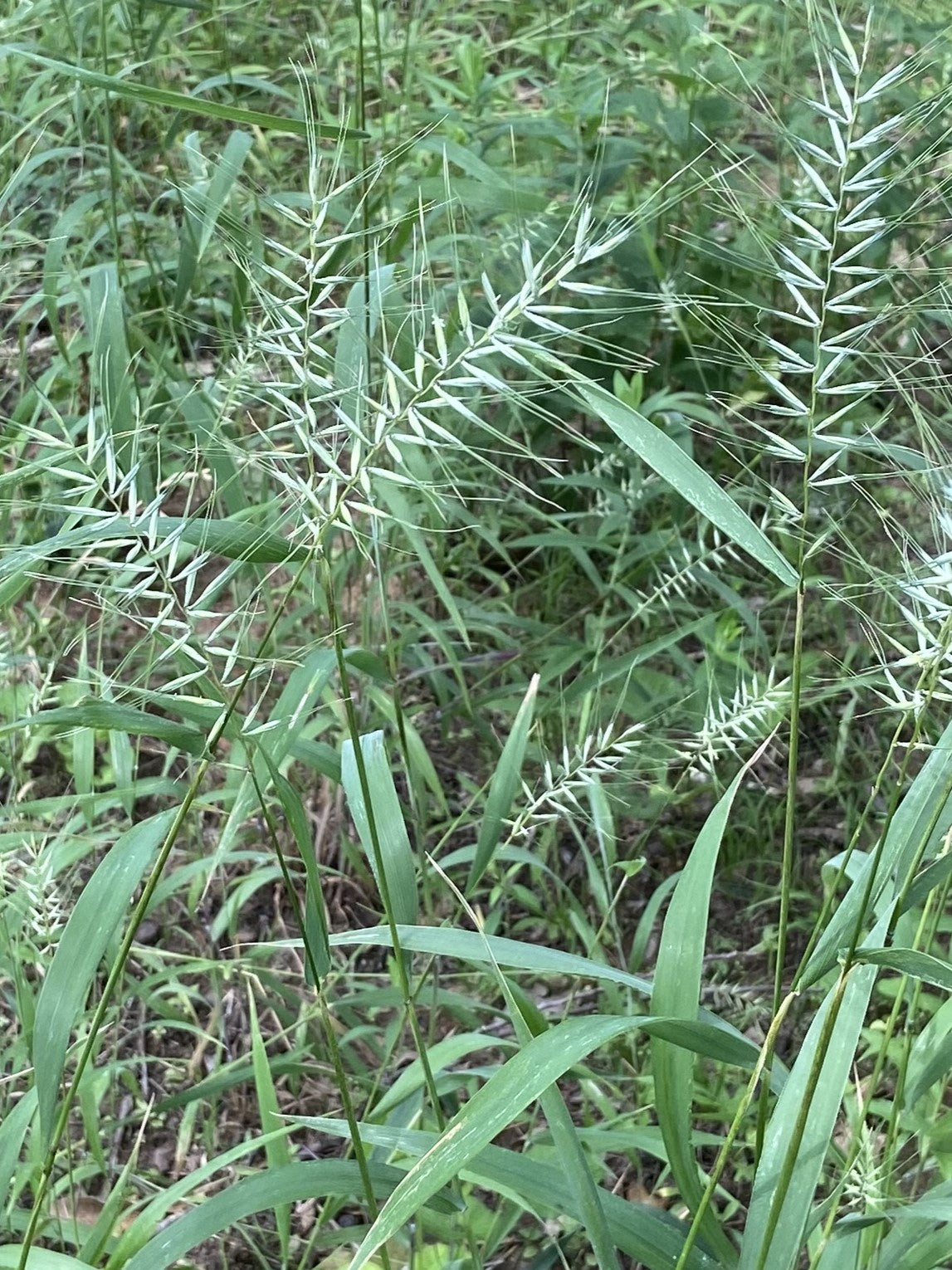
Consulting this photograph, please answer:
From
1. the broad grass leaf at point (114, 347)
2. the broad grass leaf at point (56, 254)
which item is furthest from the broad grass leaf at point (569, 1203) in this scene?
the broad grass leaf at point (56, 254)

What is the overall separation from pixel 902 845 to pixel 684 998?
0.17 m

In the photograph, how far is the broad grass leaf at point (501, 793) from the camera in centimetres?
91

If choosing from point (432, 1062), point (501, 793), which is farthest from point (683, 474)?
point (432, 1062)

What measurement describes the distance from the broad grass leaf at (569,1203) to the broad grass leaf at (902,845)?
231 mm

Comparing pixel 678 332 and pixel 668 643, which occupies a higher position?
pixel 678 332

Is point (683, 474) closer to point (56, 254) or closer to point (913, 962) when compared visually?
point (913, 962)

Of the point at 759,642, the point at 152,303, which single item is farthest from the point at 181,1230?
the point at 152,303

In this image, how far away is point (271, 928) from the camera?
1606 mm

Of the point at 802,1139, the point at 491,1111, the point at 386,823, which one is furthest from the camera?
the point at 386,823

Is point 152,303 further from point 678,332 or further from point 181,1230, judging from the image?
point 181,1230

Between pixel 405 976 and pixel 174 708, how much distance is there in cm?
22

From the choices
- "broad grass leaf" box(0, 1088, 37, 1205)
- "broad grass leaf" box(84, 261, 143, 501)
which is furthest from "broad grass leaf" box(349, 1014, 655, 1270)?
"broad grass leaf" box(84, 261, 143, 501)

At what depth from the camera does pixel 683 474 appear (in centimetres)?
64

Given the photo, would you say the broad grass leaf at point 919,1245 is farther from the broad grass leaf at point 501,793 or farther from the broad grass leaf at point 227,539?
the broad grass leaf at point 227,539
